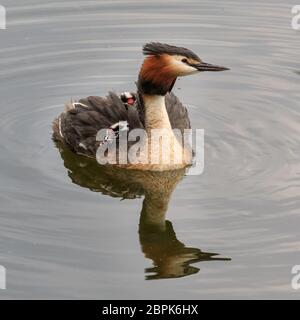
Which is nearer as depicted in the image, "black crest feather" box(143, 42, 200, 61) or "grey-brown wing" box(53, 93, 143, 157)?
"black crest feather" box(143, 42, 200, 61)

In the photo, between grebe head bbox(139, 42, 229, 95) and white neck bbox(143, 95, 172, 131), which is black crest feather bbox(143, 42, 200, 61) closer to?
grebe head bbox(139, 42, 229, 95)

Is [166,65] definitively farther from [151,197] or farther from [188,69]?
[151,197]

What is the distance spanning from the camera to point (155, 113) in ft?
33.4

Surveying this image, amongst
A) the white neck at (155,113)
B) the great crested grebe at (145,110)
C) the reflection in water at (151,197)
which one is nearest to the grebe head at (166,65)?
the great crested grebe at (145,110)

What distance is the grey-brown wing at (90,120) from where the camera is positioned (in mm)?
10406

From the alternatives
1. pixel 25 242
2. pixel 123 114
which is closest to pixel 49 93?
pixel 123 114

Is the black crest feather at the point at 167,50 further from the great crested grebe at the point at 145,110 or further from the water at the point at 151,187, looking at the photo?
the water at the point at 151,187

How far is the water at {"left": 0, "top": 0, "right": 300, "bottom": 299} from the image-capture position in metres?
8.34

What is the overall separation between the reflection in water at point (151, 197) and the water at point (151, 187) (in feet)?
0.07

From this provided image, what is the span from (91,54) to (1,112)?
2.15 meters

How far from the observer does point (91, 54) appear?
13273 millimetres

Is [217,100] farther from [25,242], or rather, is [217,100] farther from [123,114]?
[25,242]

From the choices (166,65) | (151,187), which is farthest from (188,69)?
(151,187)

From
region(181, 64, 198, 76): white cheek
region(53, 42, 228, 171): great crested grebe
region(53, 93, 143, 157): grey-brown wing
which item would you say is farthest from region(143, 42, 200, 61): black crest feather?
region(53, 93, 143, 157): grey-brown wing
